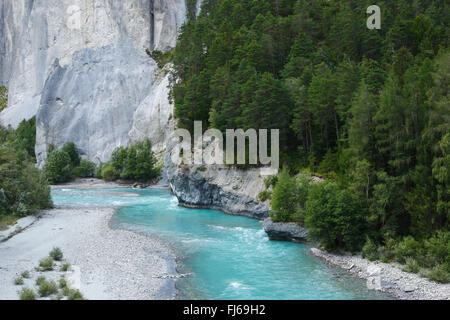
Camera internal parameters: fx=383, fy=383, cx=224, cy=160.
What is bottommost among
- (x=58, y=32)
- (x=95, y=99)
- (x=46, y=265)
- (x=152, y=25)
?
(x=46, y=265)

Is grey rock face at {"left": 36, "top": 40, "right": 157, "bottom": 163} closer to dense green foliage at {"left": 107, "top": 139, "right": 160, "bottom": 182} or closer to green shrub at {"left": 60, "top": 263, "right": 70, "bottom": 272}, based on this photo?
dense green foliage at {"left": 107, "top": 139, "right": 160, "bottom": 182}

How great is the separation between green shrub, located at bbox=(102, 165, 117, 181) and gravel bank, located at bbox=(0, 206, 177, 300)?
47.3 m

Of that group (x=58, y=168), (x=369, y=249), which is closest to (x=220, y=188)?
(x=369, y=249)

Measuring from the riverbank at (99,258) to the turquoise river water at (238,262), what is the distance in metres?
1.27

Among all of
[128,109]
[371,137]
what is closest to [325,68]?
[371,137]

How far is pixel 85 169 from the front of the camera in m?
89.5

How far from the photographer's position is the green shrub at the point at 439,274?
17.6 metres

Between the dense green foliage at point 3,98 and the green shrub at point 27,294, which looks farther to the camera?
the dense green foliage at point 3,98

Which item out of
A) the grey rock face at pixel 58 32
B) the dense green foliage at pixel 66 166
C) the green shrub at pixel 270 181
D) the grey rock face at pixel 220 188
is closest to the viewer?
the green shrub at pixel 270 181

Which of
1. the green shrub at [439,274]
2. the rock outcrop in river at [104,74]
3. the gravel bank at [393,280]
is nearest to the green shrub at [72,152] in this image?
the rock outcrop in river at [104,74]

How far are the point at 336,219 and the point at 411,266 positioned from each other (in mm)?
4883

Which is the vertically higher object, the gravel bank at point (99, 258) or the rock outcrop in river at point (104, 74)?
the rock outcrop in river at point (104, 74)

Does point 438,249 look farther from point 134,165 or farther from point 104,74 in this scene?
point 104,74

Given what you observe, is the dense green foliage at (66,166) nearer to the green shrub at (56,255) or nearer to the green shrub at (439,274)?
the green shrub at (56,255)
